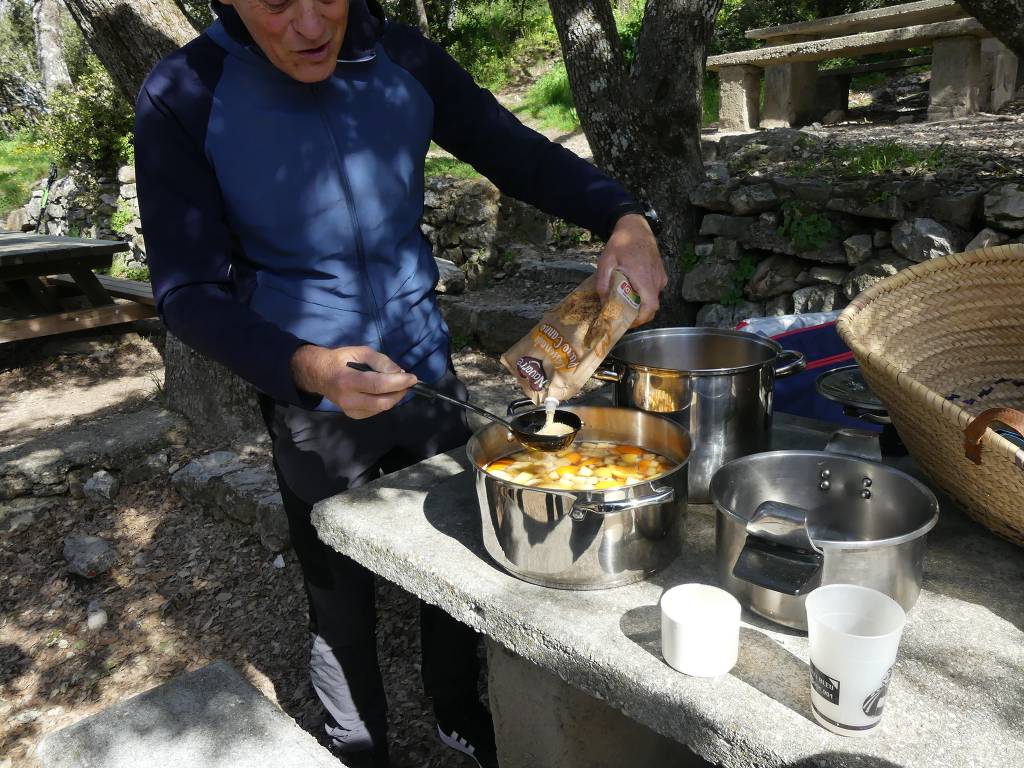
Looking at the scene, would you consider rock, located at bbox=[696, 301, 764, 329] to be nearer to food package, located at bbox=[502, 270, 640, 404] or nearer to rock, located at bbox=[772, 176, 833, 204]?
rock, located at bbox=[772, 176, 833, 204]

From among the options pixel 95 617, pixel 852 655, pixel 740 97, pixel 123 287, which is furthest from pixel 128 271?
pixel 852 655

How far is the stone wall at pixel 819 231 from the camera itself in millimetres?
4027

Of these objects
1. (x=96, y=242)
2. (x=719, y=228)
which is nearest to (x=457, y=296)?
(x=719, y=228)

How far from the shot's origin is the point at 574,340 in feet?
5.95

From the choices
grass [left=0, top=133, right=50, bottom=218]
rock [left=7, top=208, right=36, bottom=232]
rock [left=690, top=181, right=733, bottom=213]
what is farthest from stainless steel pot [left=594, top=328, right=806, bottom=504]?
grass [left=0, top=133, right=50, bottom=218]

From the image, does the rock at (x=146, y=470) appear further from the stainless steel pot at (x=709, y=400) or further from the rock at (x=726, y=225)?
Result: the stainless steel pot at (x=709, y=400)

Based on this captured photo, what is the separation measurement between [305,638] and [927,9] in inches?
251

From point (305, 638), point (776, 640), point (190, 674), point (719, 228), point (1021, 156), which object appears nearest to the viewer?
point (776, 640)

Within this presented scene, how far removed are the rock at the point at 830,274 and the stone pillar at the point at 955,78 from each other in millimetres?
3184

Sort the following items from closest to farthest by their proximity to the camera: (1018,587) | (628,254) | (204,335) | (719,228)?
(1018,587)
(204,335)
(628,254)
(719,228)

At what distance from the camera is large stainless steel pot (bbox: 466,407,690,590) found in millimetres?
1452

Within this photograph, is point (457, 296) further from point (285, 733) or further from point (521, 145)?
point (285, 733)

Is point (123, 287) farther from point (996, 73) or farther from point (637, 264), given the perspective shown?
point (996, 73)

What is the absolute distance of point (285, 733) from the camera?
1909mm
